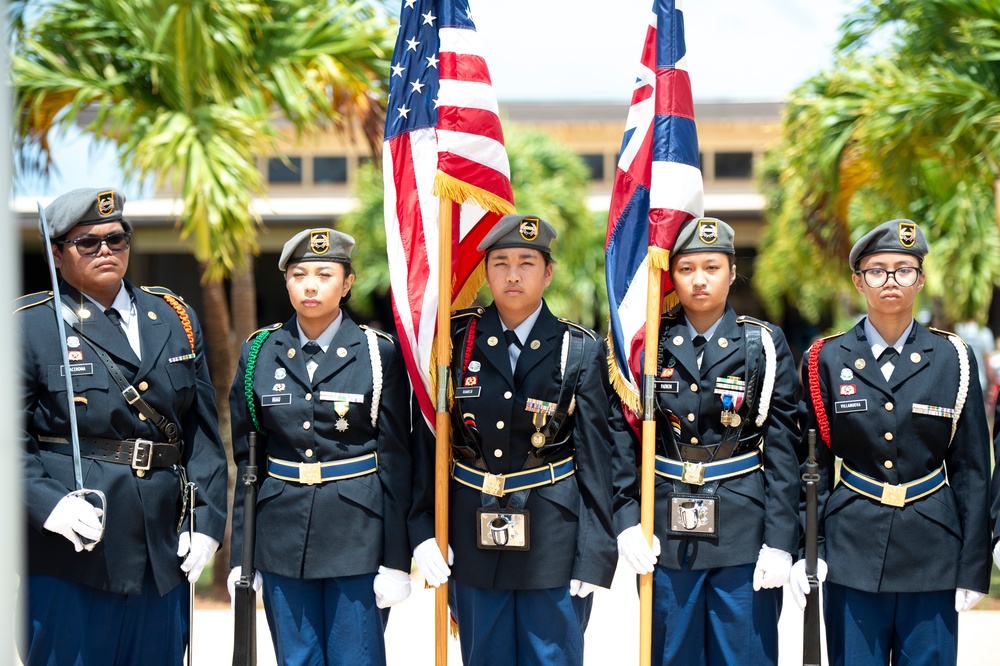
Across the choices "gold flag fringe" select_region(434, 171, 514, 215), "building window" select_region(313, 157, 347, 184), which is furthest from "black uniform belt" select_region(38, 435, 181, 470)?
"building window" select_region(313, 157, 347, 184)

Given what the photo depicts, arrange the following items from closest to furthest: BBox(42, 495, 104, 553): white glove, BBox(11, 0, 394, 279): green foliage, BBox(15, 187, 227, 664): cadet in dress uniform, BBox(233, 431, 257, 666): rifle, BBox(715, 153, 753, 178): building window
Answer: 1. BBox(42, 495, 104, 553): white glove
2. BBox(15, 187, 227, 664): cadet in dress uniform
3. BBox(233, 431, 257, 666): rifle
4. BBox(11, 0, 394, 279): green foliage
5. BBox(715, 153, 753, 178): building window

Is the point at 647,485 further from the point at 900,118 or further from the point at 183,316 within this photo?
the point at 900,118

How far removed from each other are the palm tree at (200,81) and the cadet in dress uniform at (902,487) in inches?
156

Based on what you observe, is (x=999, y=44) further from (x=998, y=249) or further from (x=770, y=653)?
(x=998, y=249)

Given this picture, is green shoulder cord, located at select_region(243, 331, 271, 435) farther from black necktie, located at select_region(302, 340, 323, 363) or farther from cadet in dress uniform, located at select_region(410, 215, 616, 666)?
cadet in dress uniform, located at select_region(410, 215, 616, 666)

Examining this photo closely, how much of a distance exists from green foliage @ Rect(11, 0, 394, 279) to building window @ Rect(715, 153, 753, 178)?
30.8 m

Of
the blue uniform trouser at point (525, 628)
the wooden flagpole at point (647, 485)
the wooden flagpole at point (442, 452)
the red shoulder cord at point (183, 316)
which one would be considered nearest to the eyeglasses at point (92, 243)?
the red shoulder cord at point (183, 316)

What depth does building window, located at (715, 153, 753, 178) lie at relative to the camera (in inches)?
1452

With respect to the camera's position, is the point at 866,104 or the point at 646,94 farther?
the point at 866,104

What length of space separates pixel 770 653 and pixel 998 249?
13086 mm

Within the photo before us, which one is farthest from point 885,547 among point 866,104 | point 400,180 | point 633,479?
point 866,104

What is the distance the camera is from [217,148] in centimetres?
676

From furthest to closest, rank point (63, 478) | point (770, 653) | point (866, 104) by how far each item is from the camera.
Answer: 1. point (866, 104)
2. point (770, 653)
3. point (63, 478)

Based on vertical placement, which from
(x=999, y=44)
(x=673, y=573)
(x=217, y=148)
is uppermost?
(x=999, y=44)
